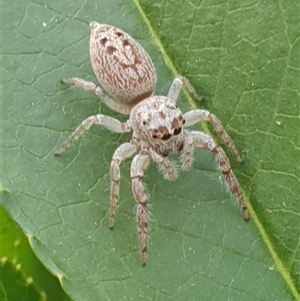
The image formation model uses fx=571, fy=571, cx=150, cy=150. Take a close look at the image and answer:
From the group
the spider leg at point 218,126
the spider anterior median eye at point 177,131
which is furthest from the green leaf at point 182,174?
the spider anterior median eye at point 177,131

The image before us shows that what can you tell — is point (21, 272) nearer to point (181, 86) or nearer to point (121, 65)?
point (181, 86)

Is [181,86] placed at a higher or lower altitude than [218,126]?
higher

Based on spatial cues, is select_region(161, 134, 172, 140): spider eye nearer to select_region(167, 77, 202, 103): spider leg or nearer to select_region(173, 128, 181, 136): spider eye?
select_region(173, 128, 181, 136): spider eye

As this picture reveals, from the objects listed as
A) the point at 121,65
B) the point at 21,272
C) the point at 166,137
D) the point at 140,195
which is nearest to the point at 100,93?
the point at 121,65

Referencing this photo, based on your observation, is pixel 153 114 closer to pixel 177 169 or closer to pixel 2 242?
pixel 177 169

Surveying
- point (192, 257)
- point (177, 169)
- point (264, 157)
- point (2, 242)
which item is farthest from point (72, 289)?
point (264, 157)

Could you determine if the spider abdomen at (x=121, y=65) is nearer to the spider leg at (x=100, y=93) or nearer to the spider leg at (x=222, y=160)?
the spider leg at (x=100, y=93)

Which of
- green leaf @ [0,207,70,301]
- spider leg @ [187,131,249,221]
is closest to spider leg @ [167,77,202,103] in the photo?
spider leg @ [187,131,249,221]
